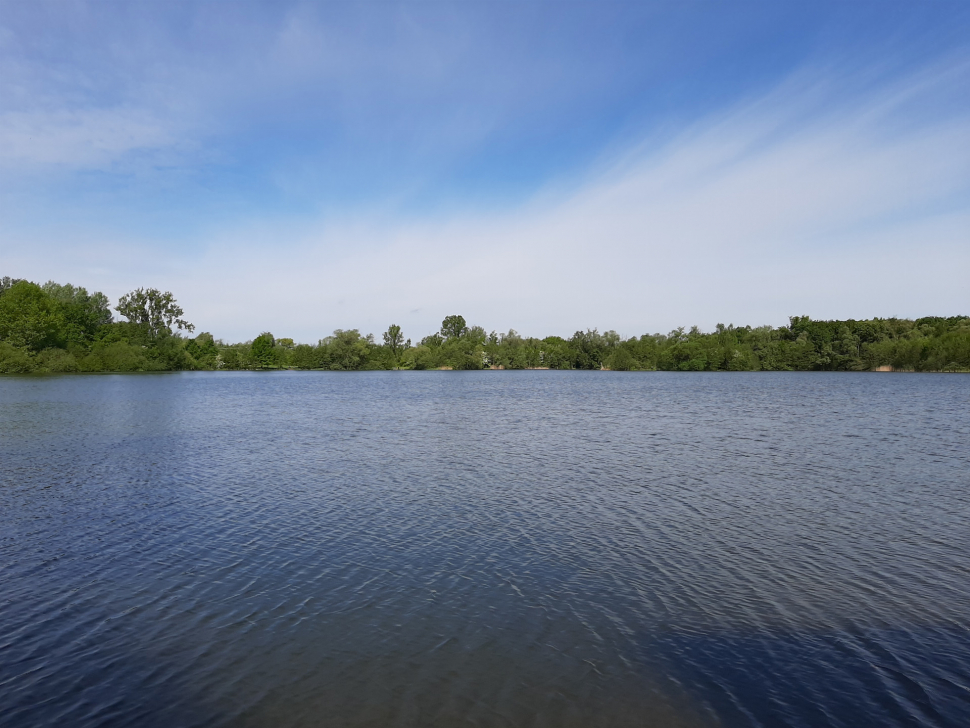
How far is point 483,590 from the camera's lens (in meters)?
13.9

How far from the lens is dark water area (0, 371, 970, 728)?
9.55 metres

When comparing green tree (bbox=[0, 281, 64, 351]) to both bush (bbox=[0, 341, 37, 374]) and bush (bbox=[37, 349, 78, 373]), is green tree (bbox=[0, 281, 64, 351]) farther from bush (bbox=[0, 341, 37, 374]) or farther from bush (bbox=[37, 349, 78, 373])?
bush (bbox=[0, 341, 37, 374])

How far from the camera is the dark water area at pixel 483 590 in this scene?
955cm

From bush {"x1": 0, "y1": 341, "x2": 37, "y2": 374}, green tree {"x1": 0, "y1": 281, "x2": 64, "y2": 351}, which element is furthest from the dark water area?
green tree {"x1": 0, "y1": 281, "x2": 64, "y2": 351}

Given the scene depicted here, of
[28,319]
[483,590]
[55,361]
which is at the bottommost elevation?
[483,590]

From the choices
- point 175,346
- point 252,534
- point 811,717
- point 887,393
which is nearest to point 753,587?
point 811,717

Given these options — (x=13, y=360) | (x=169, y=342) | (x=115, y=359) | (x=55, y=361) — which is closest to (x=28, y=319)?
(x=13, y=360)

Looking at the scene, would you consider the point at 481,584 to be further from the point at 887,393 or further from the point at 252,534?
the point at 887,393

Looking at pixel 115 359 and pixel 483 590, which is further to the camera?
pixel 115 359

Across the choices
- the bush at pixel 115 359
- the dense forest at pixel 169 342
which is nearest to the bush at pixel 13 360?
the dense forest at pixel 169 342

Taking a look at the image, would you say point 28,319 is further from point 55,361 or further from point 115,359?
point 115,359

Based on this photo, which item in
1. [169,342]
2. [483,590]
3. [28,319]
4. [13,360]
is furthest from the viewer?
[169,342]

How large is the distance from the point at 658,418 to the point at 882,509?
101 feet

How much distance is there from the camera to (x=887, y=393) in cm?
8212
